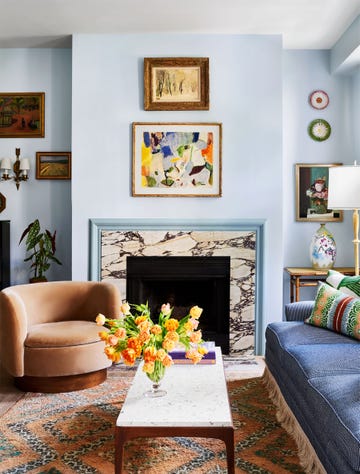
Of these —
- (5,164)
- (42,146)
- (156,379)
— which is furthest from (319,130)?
(156,379)

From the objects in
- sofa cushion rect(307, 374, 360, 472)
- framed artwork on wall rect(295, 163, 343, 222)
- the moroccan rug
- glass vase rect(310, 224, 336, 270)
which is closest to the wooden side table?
glass vase rect(310, 224, 336, 270)

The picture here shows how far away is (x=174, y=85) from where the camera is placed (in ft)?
14.1

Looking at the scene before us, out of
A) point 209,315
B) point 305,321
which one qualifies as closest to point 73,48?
point 209,315

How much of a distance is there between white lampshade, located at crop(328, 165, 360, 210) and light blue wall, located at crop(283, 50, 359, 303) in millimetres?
1037

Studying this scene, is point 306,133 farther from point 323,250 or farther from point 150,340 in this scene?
point 150,340

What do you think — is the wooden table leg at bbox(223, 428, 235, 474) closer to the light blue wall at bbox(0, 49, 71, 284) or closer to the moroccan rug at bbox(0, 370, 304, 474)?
the moroccan rug at bbox(0, 370, 304, 474)

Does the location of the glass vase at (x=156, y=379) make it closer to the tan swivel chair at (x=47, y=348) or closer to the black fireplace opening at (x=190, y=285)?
the tan swivel chair at (x=47, y=348)

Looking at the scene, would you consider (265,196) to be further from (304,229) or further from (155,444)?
(155,444)

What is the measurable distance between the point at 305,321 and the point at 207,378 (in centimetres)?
101

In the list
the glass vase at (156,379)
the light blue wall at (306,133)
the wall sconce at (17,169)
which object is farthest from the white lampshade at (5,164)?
the glass vase at (156,379)

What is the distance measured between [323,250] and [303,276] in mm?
382

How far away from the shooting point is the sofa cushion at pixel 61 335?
10.6 feet

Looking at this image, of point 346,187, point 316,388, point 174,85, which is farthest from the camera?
point 174,85

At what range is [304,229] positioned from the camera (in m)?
4.74
